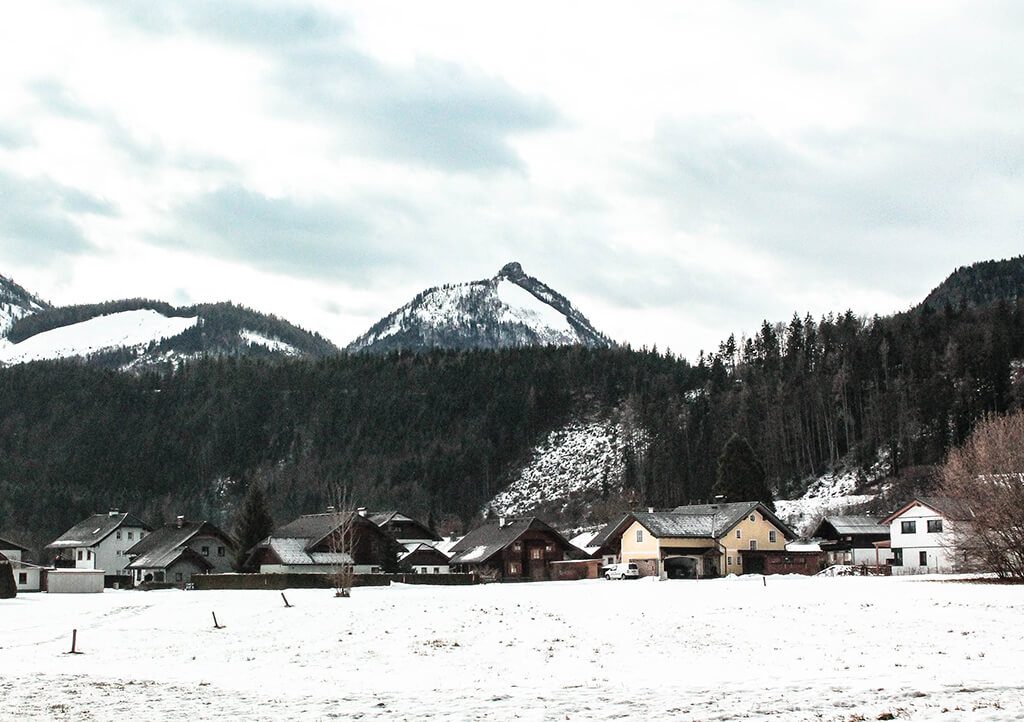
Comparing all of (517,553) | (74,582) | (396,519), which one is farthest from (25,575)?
(517,553)

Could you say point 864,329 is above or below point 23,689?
above

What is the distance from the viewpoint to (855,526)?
107375 millimetres

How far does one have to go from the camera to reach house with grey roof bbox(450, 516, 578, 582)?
112125 millimetres

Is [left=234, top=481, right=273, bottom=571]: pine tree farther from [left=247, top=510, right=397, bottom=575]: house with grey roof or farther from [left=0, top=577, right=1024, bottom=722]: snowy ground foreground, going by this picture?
[left=0, top=577, right=1024, bottom=722]: snowy ground foreground

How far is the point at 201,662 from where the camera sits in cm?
3666

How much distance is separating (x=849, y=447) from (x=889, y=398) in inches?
360

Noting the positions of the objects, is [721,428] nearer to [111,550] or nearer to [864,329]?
[864,329]

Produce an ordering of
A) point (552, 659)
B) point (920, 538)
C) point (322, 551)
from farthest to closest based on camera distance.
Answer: point (322, 551) < point (920, 538) < point (552, 659)

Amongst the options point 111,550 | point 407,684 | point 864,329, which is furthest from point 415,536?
point 407,684

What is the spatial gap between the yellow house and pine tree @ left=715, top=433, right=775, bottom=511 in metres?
12.8

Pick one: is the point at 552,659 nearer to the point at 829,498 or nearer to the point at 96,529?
the point at 829,498

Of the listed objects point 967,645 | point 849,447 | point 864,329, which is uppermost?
point 864,329

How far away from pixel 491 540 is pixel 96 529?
173ft

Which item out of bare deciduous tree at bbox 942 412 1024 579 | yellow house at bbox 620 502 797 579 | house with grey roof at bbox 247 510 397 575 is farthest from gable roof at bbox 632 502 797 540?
bare deciduous tree at bbox 942 412 1024 579
